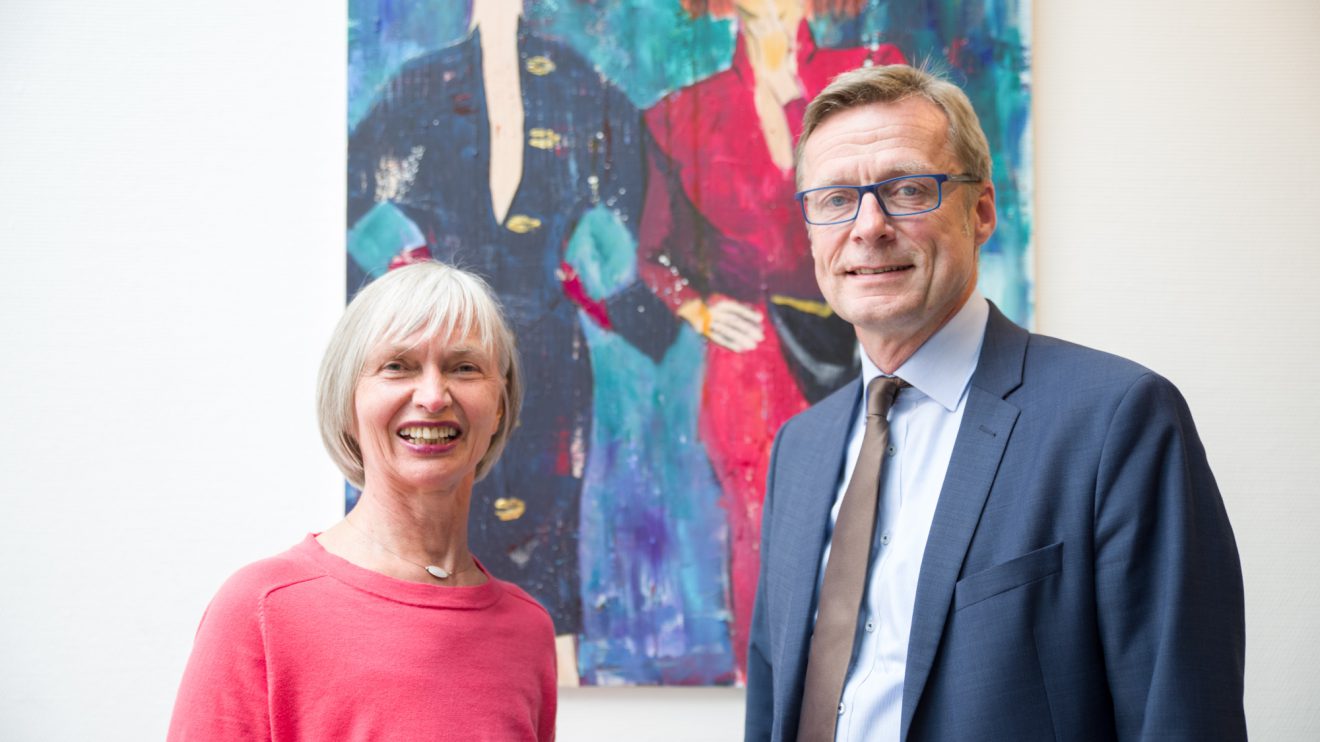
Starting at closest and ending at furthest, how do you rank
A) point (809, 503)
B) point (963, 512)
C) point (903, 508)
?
point (963, 512) → point (903, 508) → point (809, 503)

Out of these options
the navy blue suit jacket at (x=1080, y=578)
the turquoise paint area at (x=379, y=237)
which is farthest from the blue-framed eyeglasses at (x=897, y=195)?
the turquoise paint area at (x=379, y=237)

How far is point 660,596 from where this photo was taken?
1914mm

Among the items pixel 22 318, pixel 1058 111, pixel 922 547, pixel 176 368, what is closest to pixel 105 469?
pixel 176 368

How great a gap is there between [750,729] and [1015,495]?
71 cm

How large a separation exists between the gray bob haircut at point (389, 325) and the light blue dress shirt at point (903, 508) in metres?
0.65

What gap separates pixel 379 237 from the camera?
1943 mm

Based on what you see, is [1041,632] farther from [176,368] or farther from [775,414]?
[176,368]

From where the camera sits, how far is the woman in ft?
3.88

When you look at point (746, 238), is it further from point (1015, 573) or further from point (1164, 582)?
point (1164, 582)

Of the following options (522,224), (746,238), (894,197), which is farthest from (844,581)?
(522,224)

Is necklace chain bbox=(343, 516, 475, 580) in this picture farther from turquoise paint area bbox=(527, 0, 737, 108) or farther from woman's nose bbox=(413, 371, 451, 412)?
turquoise paint area bbox=(527, 0, 737, 108)

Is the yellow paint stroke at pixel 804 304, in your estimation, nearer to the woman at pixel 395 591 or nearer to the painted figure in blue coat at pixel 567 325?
the painted figure in blue coat at pixel 567 325

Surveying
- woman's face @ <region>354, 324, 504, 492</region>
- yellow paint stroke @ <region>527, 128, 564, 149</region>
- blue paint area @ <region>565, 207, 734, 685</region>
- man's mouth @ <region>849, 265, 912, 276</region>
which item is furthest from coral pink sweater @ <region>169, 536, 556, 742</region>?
yellow paint stroke @ <region>527, 128, 564, 149</region>

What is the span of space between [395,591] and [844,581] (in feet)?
2.19
